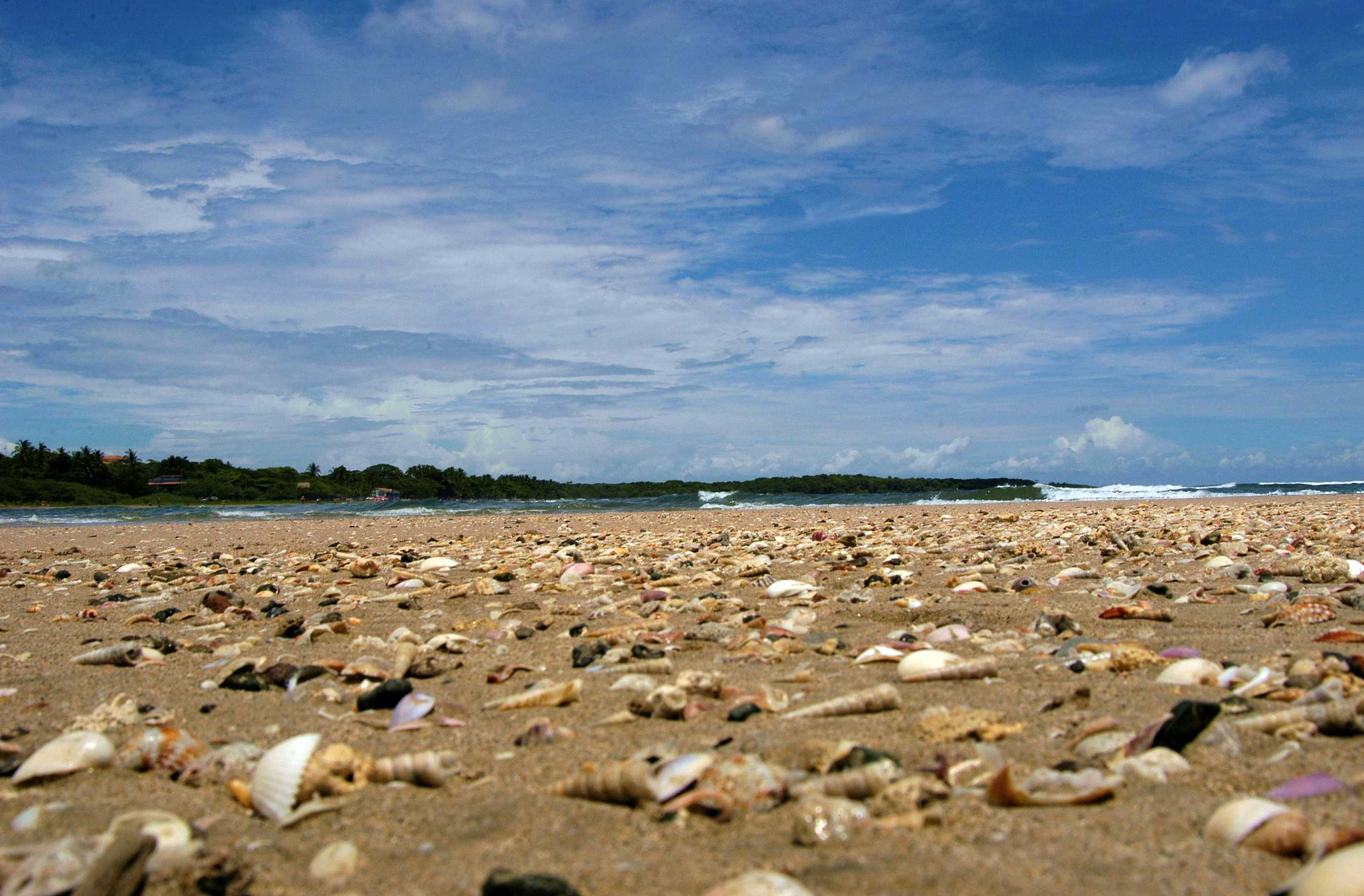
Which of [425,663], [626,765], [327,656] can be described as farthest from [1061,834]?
[327,656]

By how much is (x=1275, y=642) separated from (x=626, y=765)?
3427 millimetres

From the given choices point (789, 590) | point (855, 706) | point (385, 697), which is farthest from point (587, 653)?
point (789, 590)

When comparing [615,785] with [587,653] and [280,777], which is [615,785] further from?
[587,653]

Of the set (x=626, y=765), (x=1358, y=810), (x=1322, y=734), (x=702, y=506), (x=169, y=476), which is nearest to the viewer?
(x=1358, y=810)

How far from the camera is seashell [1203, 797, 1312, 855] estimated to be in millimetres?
1878

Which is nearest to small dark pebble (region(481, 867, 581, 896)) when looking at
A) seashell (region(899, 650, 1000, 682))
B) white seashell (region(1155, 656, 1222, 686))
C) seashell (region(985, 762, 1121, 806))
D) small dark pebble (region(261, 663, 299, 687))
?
seashell (region(985, 762, 1121, 806))

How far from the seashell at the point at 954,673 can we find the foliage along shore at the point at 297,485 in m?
36.0

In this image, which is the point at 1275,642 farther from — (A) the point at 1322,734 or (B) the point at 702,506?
(B) the point at 702,506

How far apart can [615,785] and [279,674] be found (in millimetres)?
2401

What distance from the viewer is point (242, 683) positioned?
394 centimetres

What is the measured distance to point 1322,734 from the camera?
8.57 ft

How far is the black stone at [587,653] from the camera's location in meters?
4.21

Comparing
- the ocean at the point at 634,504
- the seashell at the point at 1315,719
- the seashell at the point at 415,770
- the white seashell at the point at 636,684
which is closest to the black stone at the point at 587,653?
the white seashell at the point at 636,684

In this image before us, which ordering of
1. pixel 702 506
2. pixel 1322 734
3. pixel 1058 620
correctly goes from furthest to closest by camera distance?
pixel 702 506, pixel 1058 620, pixel 1322 734
